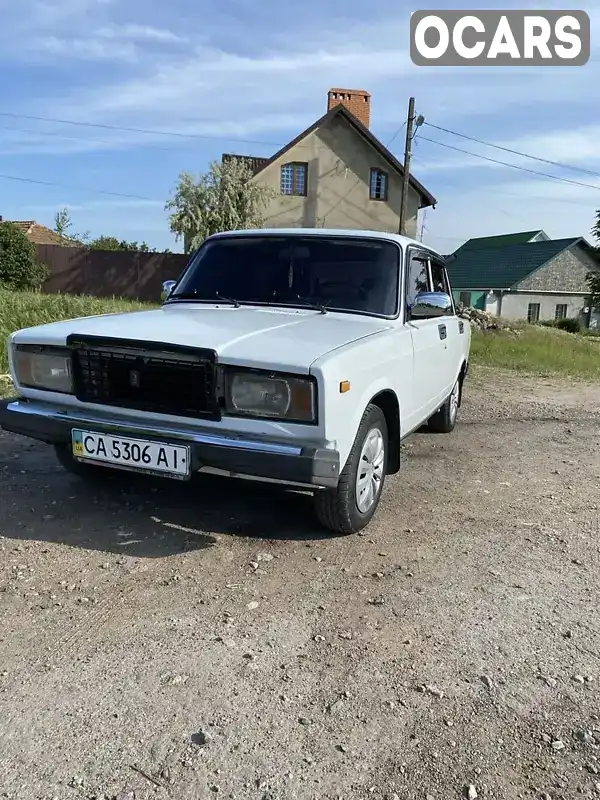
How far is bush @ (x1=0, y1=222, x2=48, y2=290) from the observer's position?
23.3 m

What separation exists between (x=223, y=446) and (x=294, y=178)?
95.1 feet

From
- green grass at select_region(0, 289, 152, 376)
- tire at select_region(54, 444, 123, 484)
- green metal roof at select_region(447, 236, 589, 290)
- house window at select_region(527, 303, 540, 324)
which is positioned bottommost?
house window at select_region(527, 303, 540, 324)

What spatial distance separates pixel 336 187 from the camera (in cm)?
3027

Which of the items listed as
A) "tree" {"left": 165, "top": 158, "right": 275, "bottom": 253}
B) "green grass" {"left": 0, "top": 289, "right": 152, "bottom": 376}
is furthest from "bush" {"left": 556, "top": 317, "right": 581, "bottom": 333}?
"green grass" {"left": 0, "top": 289, "right": 152, "bottom": 376}

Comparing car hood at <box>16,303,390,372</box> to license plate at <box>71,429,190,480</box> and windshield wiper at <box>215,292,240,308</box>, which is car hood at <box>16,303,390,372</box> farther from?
license plate at <box>71,429,190,480</box>

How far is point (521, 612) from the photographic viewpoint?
9.73 feet

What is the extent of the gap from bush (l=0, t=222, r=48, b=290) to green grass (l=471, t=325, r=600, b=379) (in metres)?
16.0

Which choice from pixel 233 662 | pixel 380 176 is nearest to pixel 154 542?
pixel 233 662

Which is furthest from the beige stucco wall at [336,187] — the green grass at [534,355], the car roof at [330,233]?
the car roof at [330,233]

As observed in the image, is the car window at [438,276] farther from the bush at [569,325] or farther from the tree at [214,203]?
the bush at [569,325]

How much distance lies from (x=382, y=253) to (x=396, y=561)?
82.3 inches

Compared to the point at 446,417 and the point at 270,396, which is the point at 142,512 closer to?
the point at 270,396

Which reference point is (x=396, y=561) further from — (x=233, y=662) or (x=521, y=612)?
(x=233, y=662)

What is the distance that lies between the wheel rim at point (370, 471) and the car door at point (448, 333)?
1862 millimetres
